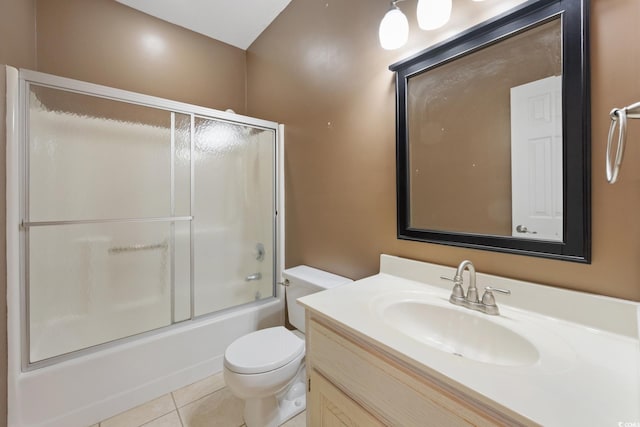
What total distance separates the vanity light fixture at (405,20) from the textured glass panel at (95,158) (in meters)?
1.41

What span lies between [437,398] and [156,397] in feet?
5.59

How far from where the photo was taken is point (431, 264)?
1.19 m

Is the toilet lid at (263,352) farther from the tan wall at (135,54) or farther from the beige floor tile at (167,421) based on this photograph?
the tan wall at (135,54)

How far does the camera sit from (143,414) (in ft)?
4.78

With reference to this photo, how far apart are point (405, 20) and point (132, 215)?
6.10ft

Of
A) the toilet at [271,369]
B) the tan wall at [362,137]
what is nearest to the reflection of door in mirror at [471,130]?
the tan wall at [362,137]

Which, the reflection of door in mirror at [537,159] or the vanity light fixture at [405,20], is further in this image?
the vanity light fixture at [405,20]

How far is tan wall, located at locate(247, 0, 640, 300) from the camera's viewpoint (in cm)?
76

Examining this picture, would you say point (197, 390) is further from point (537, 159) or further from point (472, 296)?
point (537, 159)

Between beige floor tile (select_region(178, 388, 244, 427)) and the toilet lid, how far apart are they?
1.34ft

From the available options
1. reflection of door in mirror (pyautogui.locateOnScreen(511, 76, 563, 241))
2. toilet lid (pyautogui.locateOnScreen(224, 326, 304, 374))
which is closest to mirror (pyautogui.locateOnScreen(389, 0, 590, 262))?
reflection of door in mirror (pyautogui.locateOnScreen(511, 76, 563, 241))

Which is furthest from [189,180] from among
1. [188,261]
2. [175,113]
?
[188,261]

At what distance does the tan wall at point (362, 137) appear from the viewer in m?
0.76

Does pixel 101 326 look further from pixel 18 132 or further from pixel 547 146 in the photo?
pixel 547 146
